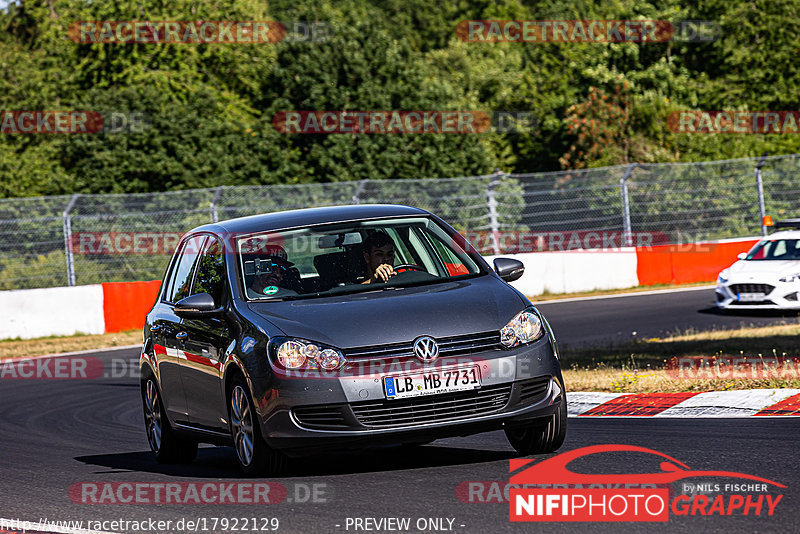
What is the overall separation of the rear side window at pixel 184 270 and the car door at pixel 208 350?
0.18 metres

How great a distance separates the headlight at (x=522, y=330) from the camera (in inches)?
272

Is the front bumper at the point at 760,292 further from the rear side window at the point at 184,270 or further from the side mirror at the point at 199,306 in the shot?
the side mirror at the point at 199,306

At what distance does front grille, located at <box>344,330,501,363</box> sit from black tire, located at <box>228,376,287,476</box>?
73 centimetres

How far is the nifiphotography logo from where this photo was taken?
5.66m

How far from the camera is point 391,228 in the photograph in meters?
8.21

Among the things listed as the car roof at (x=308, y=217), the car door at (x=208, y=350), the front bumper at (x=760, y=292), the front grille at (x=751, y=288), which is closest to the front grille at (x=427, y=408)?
the car door at (x=208, y=350)

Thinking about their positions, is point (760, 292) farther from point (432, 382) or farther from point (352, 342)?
point (352, 342)

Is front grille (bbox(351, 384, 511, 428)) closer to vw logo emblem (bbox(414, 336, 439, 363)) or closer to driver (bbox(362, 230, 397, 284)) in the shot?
vw logo emblem (bbox(414, 336, 439, 363))

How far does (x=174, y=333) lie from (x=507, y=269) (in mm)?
2214

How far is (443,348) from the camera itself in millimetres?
6738

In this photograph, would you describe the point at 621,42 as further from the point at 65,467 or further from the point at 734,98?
the point at 65,467

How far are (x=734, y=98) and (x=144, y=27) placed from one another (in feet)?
74.8

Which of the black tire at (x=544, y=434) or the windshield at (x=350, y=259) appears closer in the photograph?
the black tire at (x=544, y=434)

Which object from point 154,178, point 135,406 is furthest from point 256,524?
point 154,178
